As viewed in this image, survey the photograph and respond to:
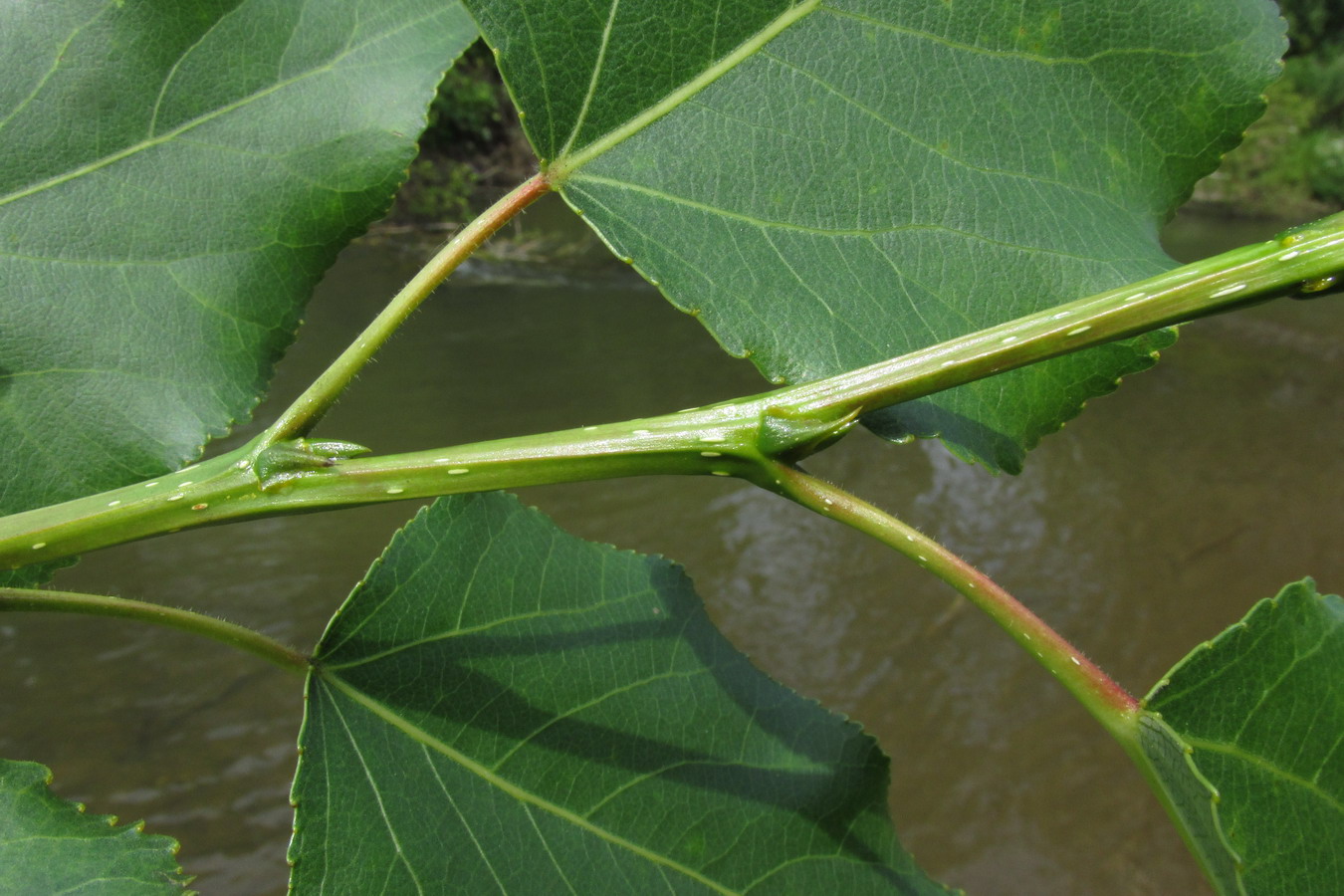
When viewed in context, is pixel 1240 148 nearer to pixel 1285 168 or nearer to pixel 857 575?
pixel 1285 168

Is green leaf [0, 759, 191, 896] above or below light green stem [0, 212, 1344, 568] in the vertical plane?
below

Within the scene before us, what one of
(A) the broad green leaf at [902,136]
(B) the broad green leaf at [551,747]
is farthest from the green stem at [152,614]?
(A) the broad green leaf at [902,136]

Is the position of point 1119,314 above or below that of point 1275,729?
above

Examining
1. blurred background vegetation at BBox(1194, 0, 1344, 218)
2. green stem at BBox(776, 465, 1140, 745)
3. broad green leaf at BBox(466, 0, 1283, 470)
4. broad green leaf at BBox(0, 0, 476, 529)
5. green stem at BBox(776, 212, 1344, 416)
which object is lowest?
blurred background vegetation at BBox(1194, 0, 1344, 218)

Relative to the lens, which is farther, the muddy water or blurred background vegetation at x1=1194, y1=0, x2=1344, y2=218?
blurred background vegetation at x1=1194, y1=0, x2=1344, y2=218

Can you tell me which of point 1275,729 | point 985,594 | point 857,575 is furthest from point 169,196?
point 857,575

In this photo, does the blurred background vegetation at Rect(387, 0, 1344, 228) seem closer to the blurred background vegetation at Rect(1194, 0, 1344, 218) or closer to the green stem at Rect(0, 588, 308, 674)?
the blurred background vegetation at Rect(1194, 0, 1344, 218)

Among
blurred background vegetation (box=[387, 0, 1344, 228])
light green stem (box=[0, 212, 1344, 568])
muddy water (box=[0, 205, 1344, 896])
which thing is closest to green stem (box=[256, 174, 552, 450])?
light green stem (box=[0, 212, 1344, 568])

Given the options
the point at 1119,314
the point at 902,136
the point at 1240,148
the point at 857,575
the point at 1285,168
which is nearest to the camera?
the point at 1119,314
